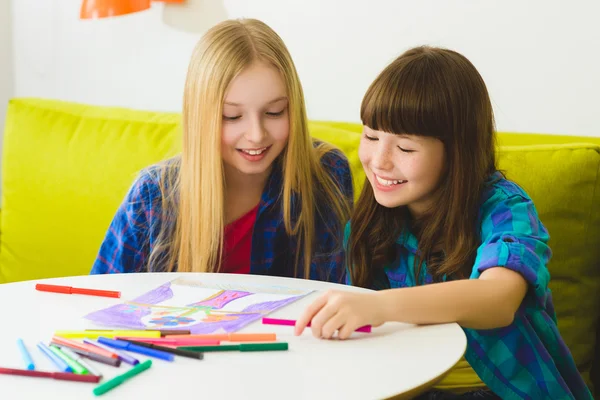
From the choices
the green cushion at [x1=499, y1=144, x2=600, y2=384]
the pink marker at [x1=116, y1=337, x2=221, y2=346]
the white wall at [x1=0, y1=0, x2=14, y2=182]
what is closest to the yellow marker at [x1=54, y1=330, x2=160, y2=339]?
the pink marker at [x1=116, y1=337, x2=221, y2=346]

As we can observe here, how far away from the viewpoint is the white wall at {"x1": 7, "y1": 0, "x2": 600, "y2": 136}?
70.2 inches

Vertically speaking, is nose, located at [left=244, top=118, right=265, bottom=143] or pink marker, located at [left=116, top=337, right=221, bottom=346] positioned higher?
nose, located at [left=244, top=118, right=265, bottom=143]

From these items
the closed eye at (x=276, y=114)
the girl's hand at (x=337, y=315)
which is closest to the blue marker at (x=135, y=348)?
the girl's hand at (x=337, y=315)

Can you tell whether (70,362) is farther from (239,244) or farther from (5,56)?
(5,56)

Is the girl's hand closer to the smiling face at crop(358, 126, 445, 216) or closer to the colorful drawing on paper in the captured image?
the colorful drawing on paper

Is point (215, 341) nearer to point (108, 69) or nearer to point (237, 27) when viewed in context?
point (237, 27)

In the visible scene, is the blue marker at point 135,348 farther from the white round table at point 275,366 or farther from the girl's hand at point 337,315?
the girl's hand at point 337,315

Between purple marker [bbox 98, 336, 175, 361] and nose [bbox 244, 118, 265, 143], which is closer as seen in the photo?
purple marker [bbox 98, 336, 175, 361]

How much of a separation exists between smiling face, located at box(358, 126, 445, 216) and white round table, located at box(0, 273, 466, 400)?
1.06 feet

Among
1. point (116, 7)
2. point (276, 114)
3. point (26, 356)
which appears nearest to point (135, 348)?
point (26, 356)

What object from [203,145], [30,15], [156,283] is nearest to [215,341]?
[156,283]

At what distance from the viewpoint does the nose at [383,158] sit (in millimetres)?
1276

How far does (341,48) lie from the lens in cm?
210

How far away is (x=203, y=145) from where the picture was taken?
1.47m
